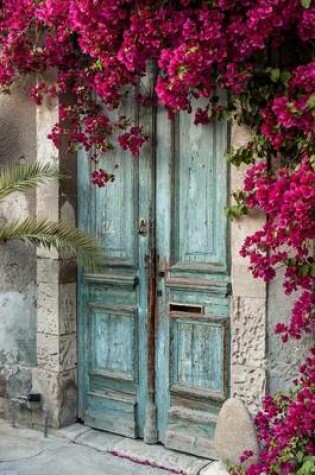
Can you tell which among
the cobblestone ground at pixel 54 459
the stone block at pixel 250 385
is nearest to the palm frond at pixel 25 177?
the cobblestone ground at pixel 54 459

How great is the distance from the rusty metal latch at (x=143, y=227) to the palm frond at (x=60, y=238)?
12.3 inches

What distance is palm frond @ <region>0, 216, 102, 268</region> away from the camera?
14.9 feet

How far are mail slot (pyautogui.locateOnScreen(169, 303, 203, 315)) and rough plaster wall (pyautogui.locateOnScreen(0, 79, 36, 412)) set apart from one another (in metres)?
1.18

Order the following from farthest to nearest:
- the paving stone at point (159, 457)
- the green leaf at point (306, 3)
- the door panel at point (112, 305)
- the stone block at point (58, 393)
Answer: the stone block at point (58, 393)
the door panel at point (112, 305)
the paving stone at point (159, 457)
the green leaf at point (306, 3)

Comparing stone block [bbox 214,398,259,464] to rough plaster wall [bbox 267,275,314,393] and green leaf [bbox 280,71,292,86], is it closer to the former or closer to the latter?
rough plaster wall [bbox 267,275,314,393]

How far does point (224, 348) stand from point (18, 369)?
1.72 m

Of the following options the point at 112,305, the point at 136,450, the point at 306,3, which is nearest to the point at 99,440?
the point at 136,450

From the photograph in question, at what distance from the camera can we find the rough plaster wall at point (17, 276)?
16.6 ft

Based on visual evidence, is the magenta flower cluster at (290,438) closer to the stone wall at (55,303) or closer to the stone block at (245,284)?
the stone block at (245,284)

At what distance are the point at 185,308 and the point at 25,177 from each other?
4.71ft

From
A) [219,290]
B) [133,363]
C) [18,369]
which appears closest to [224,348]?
[219,290]

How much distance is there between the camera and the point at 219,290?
426 cm

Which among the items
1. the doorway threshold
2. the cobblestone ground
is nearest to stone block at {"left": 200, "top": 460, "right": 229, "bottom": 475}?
the doorway threshold

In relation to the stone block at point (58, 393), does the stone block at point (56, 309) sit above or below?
above
